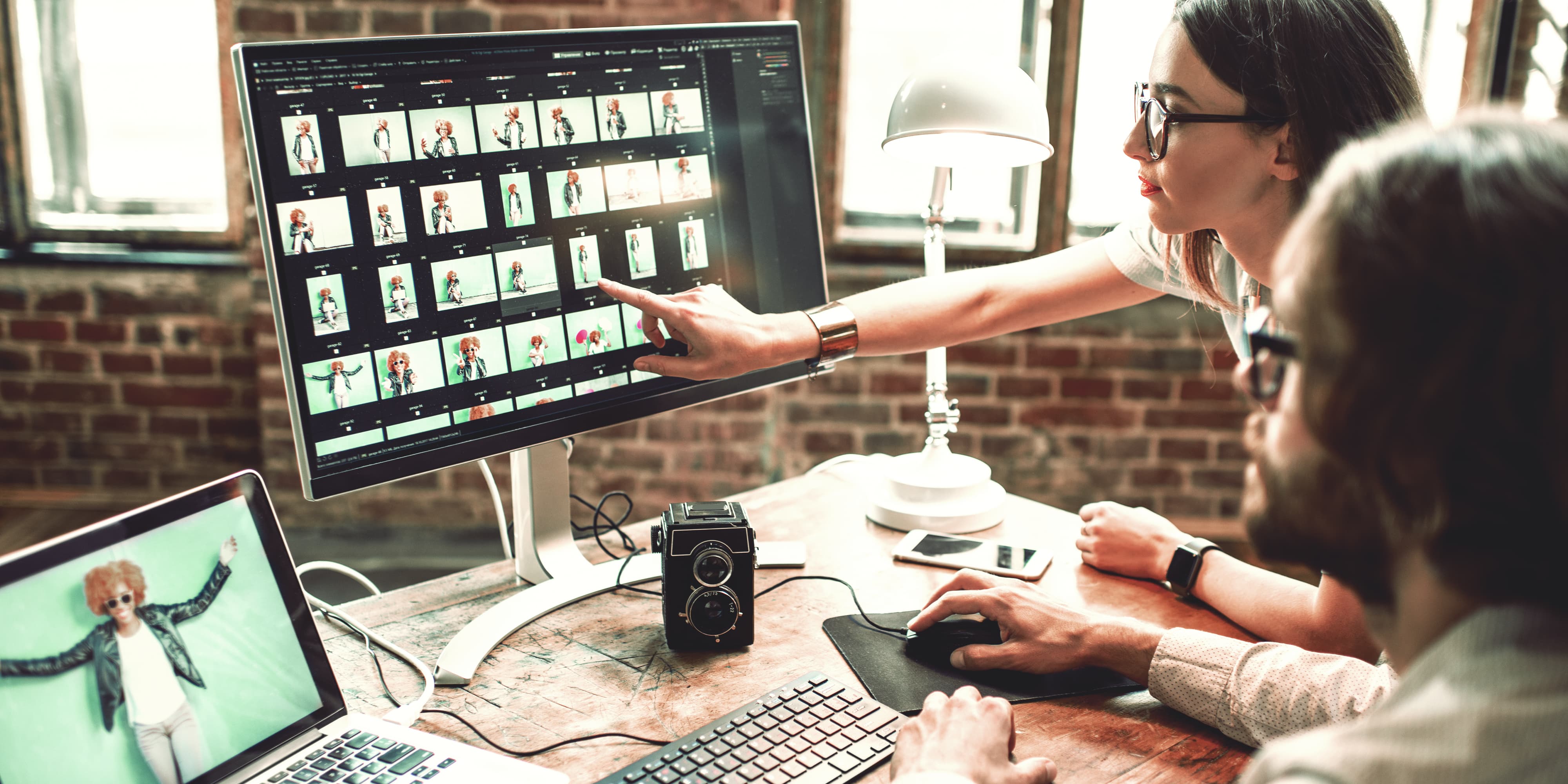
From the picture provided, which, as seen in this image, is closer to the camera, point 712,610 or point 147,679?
point 147,679

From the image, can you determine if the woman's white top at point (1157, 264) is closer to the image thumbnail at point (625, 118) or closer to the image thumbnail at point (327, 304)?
the image thumbnail at point (625, 118)

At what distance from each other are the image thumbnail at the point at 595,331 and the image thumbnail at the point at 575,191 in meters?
0.11

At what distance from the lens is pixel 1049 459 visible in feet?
10.6

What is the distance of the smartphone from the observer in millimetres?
1275

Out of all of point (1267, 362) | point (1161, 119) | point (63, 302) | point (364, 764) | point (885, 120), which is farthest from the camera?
point (63, 302)

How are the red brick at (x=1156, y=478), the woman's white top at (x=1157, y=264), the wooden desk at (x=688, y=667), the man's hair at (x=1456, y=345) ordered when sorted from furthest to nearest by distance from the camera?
the red brick at (x=1156, y=478)
the woman's white top at (x=1157, y=264)
the wooden desk at (x=688, y=667)
the man's hair at (x=1456, y=345)

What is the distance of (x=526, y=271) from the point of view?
1103 millimetres

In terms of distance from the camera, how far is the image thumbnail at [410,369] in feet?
3.37

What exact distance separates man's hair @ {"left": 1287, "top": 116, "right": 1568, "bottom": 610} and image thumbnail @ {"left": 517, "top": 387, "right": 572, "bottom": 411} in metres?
0.79

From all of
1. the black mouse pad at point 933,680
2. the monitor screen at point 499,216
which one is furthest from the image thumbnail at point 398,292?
the black mouse pad at point 933,680

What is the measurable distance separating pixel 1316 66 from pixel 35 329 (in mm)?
3506

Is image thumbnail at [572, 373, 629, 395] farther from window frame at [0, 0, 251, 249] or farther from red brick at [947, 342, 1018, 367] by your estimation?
window frame at [0, 0, 251, 249]

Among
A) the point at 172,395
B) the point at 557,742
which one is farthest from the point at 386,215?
the point at 172,395

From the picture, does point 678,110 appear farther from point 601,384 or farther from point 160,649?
point 160,649
